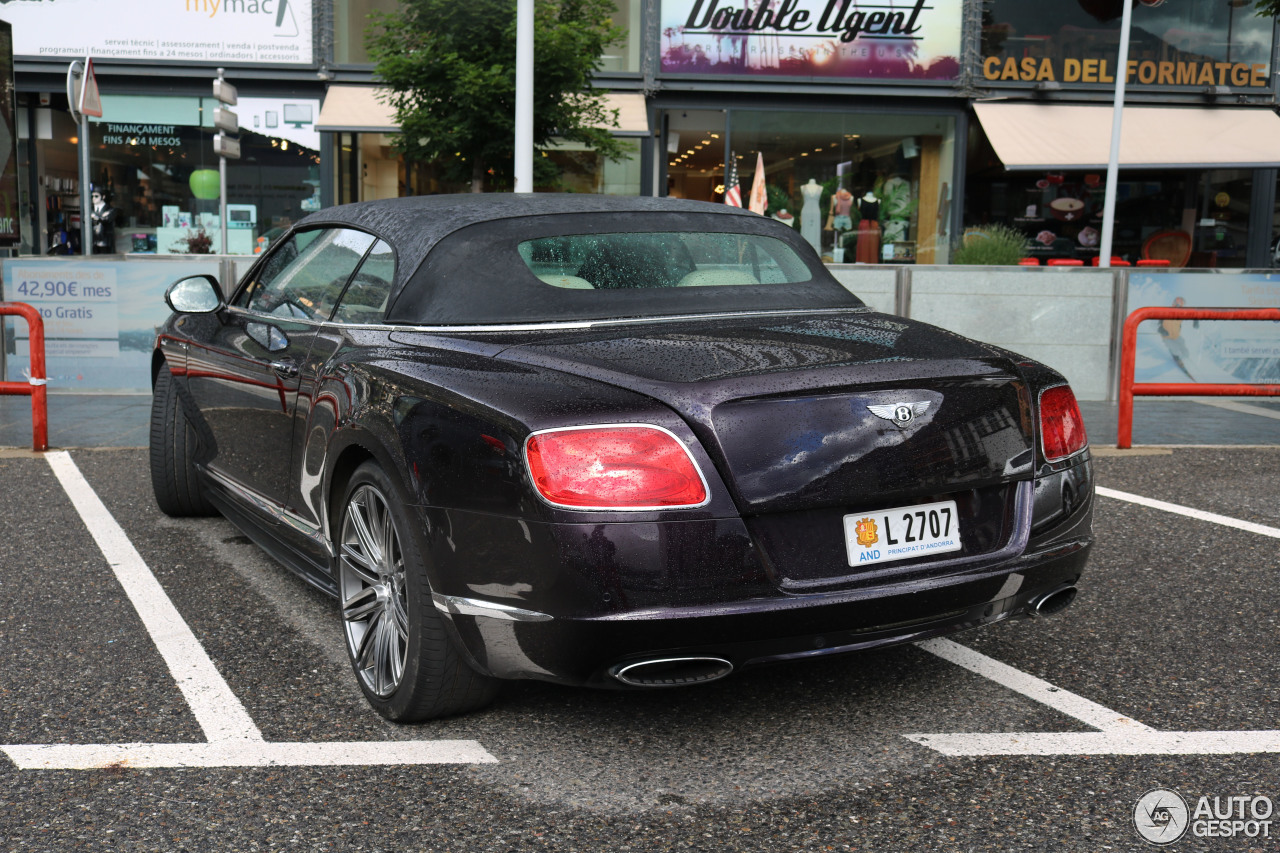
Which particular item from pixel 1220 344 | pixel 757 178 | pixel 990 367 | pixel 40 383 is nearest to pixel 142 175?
pixel 757 178

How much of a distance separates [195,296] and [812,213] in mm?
14207

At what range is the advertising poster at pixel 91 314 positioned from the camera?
10.2 metres

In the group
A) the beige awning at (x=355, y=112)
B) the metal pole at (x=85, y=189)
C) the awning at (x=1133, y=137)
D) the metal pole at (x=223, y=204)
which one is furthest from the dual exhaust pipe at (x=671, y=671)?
the awning at (x=1133, y=137)

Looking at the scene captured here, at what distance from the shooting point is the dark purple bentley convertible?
2775 millimetres

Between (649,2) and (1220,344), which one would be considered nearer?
(1220,344)

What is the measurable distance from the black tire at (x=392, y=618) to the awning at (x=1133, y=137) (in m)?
15.4

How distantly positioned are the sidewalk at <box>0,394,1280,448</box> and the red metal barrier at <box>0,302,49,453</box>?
0.96 ft

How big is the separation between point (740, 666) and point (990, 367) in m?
1.03

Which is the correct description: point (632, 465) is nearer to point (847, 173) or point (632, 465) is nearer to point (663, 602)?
point (663, 602)

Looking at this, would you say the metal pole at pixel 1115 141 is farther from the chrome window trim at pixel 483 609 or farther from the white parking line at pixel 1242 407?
the chrome window trim at pixel 483 609

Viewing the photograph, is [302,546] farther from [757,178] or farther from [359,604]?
[757,178]

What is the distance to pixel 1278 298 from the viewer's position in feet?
34.5

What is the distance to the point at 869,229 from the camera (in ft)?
60.0

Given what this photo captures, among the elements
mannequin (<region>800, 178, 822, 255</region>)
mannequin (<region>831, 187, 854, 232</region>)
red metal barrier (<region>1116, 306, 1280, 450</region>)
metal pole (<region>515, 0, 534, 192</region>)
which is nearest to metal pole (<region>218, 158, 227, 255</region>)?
metal pole (<region>515, 0, 534, 192</region>)
